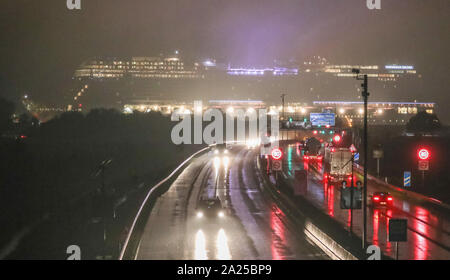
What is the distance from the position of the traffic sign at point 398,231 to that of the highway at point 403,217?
4.16 meters

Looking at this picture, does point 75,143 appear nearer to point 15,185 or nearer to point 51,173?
point 51,173

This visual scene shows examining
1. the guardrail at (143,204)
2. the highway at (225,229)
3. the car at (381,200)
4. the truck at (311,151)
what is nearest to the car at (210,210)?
the highway at (225,229)

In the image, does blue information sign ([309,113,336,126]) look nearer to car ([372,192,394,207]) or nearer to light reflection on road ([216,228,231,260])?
car ([372,192,394,207])

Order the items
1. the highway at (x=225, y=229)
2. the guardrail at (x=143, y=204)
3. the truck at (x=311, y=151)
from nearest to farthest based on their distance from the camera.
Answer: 1. the guardrail at (x=143, y=204)
2. the highway at (x=225, y=229)
3. the truck at (x=311, y=151)

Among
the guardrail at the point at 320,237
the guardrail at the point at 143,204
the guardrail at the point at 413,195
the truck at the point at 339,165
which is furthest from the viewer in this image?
the truck at the point at 339,165

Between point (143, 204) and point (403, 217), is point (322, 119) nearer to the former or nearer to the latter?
point (403, 217)

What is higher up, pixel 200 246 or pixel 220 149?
pixel 220 149

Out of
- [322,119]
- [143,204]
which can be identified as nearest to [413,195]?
[143,204]

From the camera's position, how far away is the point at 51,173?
235 feet

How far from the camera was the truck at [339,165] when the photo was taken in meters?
48.1

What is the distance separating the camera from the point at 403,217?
111 ft

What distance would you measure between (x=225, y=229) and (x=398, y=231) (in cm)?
1240

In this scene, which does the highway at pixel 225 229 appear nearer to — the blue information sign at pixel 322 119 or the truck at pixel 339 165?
the truck at pixel 339 165
